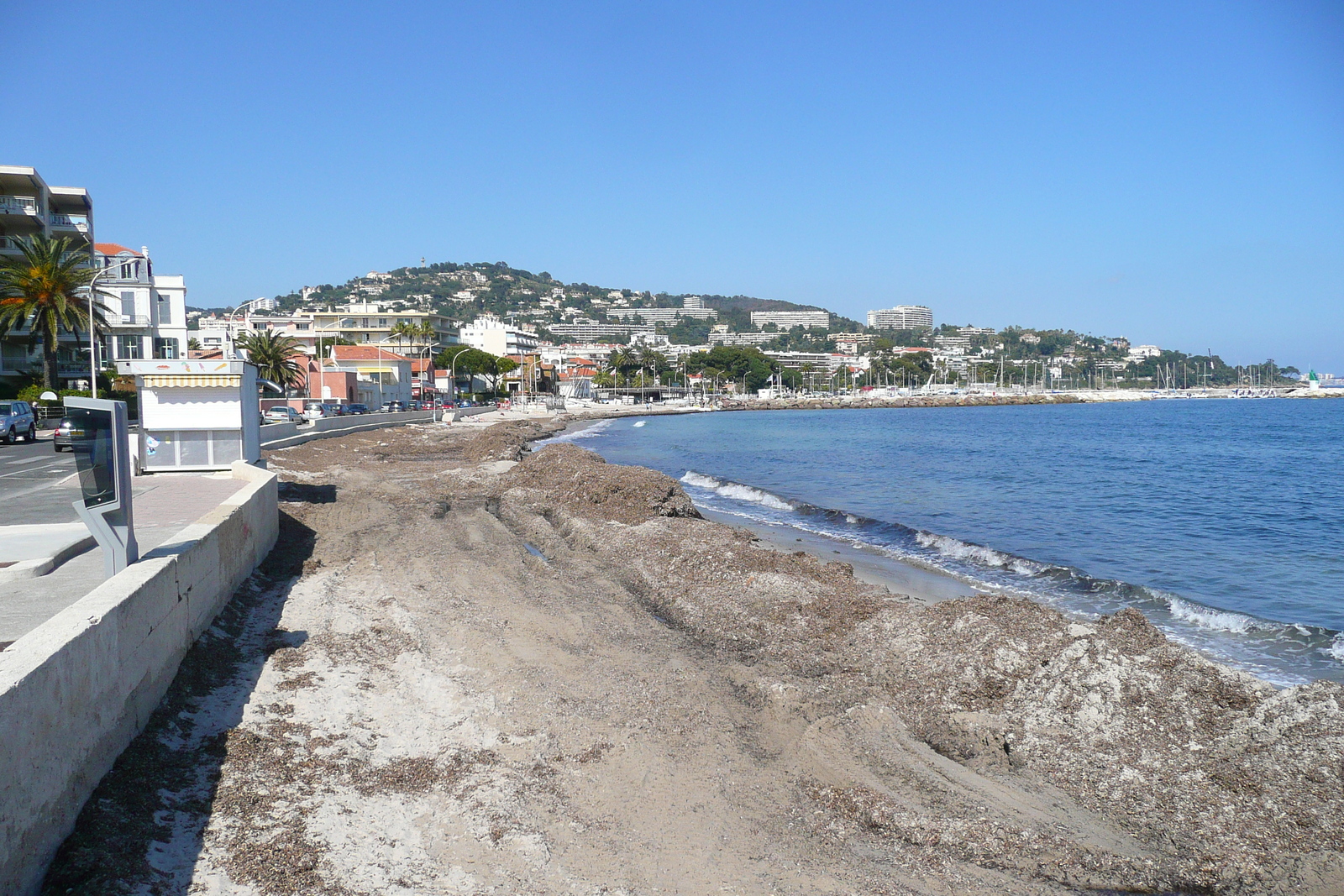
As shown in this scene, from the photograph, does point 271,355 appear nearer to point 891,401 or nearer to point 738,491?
point 738,491

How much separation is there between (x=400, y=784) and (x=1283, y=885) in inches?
239

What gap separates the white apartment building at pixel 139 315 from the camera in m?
57.2

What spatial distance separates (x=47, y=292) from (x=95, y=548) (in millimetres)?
42218

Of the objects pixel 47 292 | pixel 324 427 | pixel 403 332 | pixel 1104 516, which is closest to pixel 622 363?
pixel 403 332

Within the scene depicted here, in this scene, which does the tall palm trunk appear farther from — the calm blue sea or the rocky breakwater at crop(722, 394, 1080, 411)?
the rocky breakwater at crop(722, 394, 1080, 411)

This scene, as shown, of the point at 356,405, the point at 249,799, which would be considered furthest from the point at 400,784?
the point at 356,405

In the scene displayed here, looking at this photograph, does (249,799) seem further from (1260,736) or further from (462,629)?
(1260,736)

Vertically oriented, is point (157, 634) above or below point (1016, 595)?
above

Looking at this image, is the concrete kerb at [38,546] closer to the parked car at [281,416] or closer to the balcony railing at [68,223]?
the parked car at [281,416]

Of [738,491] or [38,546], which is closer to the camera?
[38,546]

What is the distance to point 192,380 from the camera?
56.3 feet

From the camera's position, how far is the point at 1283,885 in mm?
5641

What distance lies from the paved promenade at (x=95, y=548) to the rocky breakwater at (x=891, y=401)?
131 m

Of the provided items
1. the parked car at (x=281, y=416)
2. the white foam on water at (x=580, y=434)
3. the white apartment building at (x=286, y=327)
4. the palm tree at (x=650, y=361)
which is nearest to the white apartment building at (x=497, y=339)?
the palm tree at (x=650, y=361)
